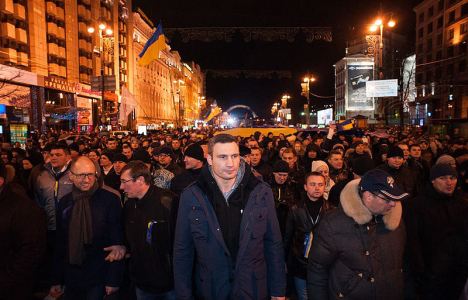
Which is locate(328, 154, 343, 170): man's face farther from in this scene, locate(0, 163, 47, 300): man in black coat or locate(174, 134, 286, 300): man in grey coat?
locate(0, 163, 47, 300): man in black coat

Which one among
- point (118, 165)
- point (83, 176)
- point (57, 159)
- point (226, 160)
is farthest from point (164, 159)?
point (226, 160)

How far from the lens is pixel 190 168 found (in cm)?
603

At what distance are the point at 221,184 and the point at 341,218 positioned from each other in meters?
0.99

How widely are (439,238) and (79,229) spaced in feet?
11.9

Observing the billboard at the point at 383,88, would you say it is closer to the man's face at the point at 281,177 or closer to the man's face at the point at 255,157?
the man's face at the point at 255,157

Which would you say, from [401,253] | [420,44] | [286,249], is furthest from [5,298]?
[420,44]

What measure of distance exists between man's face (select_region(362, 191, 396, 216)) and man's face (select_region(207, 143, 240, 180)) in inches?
41.1

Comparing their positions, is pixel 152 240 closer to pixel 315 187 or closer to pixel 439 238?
pixel 315 187

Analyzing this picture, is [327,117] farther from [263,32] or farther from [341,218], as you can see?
[341,218]

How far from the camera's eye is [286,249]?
4504 mm

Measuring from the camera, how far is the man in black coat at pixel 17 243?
3322mm

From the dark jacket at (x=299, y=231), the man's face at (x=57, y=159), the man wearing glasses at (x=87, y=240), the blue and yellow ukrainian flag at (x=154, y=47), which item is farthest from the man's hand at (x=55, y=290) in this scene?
the blue and yellow ukrainian flag at (x=154, y=47)

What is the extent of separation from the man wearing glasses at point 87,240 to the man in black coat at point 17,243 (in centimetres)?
44

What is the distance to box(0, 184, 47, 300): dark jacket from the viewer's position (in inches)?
131
